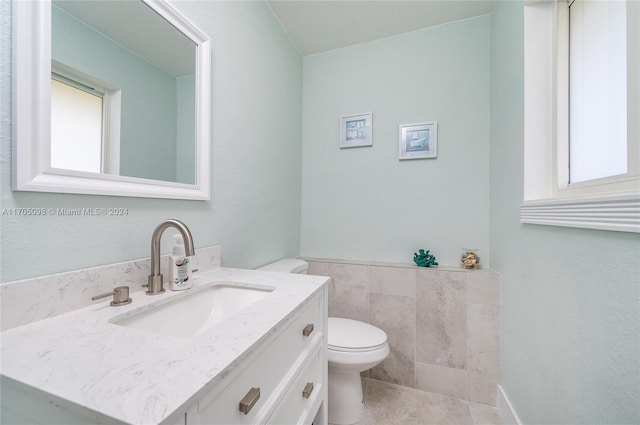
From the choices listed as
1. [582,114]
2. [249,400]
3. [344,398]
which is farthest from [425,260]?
[249,400]

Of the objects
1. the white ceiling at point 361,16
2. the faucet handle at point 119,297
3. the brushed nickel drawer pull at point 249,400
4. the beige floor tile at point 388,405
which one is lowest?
the beige floor tile at point 388,405

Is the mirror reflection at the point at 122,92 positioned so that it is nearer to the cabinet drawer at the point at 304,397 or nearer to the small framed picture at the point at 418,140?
the cabinet drawer at the point at 304,397

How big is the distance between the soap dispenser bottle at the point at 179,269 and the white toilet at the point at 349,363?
2.66 feet

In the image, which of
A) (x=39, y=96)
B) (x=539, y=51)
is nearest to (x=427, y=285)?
(x=539, y=51)

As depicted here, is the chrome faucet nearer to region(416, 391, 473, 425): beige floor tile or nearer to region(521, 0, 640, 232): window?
region(521, 0, 640, 232): window

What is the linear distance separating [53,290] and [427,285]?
169 cm

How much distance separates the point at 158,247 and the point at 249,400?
54 cm

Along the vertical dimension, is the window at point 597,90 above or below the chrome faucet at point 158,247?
above

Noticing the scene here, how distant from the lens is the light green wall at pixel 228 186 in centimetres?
61

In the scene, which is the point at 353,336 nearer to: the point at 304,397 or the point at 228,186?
the point at 304,397

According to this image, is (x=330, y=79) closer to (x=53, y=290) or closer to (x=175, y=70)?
(x=175, y=70)

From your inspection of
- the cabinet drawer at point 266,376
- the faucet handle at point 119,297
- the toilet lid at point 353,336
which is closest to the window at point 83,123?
the faucet handle at point 119,297

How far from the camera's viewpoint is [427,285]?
1616mm

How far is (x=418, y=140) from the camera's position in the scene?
1810 millimetres
